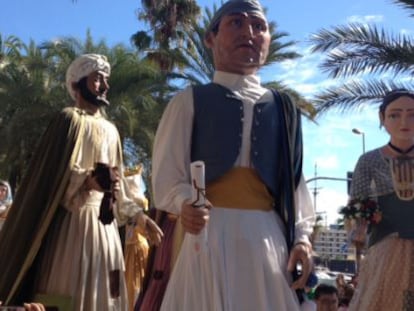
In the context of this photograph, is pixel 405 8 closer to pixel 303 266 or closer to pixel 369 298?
pixel 369 298

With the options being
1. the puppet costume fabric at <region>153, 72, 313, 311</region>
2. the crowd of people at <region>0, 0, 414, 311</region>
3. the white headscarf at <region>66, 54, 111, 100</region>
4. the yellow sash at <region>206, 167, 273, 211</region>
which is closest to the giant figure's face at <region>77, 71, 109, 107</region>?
the white headscarf at <region>66, 54, 111, 100</region>

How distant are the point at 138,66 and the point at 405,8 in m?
8.01

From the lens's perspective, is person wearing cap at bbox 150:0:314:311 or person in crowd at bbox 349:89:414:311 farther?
person in crowd at bbox 349:89:414:311

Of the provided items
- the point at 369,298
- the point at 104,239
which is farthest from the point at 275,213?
the point at 104,239

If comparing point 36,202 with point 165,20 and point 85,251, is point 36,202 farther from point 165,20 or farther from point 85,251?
point 165,20

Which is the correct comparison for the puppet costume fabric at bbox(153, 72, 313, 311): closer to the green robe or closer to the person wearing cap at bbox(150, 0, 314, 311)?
the person wearing cap at bbox(150, 0, 314, 311)

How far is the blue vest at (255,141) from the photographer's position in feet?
9.59

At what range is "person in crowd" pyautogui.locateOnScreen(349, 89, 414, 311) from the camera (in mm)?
4359

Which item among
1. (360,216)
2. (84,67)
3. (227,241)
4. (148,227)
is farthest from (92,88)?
(227,241)

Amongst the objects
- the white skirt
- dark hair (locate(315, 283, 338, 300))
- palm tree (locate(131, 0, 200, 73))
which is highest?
palm tree (locate(131, 0, 200, 73))

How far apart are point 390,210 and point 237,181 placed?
1.91 meters

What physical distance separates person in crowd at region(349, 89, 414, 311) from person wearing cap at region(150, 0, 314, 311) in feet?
5.01

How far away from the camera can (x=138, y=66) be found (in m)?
17.9

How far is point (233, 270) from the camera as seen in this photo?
8.95 feet
